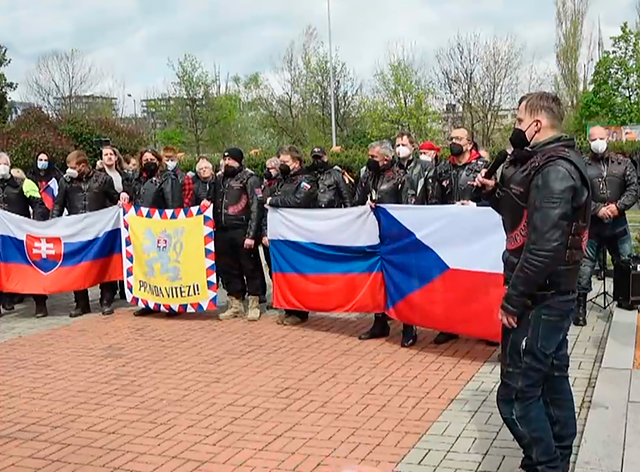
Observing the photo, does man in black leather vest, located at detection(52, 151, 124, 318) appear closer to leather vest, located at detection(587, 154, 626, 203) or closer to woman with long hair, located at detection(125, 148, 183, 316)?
woman with long hair, located at detection(125, 148, 183, 316)

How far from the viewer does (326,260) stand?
27.6 feet

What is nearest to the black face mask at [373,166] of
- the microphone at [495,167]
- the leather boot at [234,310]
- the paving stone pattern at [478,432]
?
the paving stone pattern at [478,432]

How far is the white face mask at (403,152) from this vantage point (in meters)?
8.18

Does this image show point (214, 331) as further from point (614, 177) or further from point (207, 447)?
point (614, 177)

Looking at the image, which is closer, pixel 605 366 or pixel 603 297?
pixel 605 366

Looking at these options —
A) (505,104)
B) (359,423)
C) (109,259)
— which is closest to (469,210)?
(359,423)

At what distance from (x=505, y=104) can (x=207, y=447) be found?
29079 millimetres

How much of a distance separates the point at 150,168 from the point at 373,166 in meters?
3.35

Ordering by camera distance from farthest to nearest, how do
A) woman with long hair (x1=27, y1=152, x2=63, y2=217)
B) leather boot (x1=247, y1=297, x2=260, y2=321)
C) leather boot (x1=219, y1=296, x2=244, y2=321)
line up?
woman with long hair (x1=27, y1=152, x2=63, y2=217)
leather boot (x1=219, y1=296, x2=244, y2=321)
leather boot (x1=247, y1=297, x2=260, y2=321)

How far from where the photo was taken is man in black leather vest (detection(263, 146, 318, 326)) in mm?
8887

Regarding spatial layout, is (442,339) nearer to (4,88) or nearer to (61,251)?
(61,251)

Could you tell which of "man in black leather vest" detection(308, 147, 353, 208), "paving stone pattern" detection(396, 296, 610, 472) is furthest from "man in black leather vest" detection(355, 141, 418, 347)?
"paving stone pattern" detection(396, 296, 610, 472)

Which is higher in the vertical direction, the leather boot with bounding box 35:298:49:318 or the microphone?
the microphone

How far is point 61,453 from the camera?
5219 mm
